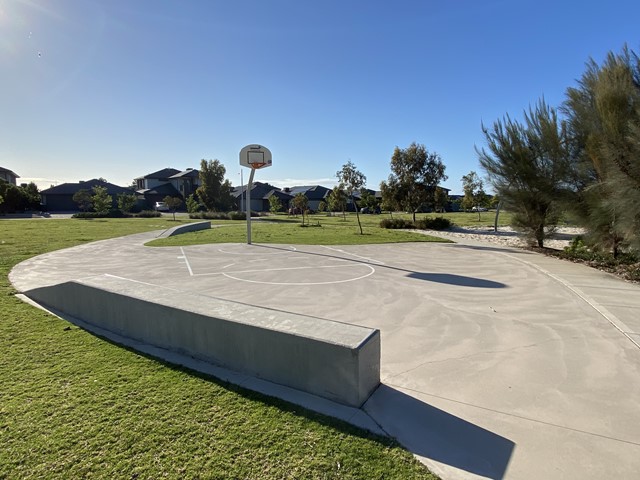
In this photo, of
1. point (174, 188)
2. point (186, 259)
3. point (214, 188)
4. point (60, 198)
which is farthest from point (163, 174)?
point (186, 259)

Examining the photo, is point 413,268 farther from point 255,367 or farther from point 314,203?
point 314,203

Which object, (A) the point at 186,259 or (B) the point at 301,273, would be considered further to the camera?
(A) the point at 186,259

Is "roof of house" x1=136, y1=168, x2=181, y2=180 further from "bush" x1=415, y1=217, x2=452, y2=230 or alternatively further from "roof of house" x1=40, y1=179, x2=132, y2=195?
"bush" x1=415, y1=217, x2=452, y2=230

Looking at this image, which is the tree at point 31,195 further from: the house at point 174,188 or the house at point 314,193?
the house at point 314,193

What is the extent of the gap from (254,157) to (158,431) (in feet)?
57.0

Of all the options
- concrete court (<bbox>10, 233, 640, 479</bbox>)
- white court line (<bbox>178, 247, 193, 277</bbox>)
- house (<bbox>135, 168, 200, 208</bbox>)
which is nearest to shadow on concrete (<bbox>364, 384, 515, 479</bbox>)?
concrete court (<bbox>10, 233, 640, 479</bbox>)

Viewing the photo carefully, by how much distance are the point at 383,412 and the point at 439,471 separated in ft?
2.61

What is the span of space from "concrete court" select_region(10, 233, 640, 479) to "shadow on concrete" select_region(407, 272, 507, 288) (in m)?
0.05

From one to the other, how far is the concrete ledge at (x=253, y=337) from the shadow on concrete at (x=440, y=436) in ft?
0.87

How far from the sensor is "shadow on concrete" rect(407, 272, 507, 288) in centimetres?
855

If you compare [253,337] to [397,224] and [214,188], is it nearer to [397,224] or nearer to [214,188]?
[397,224]

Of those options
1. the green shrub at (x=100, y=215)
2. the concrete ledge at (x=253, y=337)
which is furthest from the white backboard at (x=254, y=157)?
the green shrub at (x=100, y=215)

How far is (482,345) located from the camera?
16.1ft

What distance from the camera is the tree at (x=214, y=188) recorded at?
155 feet
